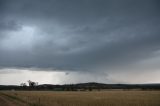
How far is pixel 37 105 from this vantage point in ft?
110
